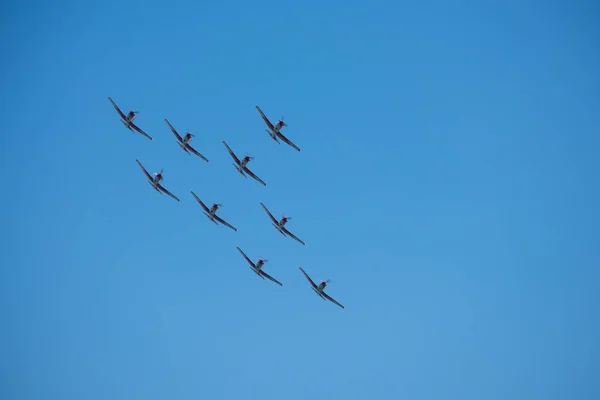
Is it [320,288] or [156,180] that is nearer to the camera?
[156,180]

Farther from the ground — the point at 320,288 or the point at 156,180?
the point at 320,288

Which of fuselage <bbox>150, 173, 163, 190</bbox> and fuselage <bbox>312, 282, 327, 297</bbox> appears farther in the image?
fuselage <bbox>312, 282, 327, 297</bbox>

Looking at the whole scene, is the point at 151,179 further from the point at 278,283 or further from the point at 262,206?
the point at 278,283

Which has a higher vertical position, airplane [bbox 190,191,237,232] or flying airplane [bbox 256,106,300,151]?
flying airplane [bbox 256,106,300,151]

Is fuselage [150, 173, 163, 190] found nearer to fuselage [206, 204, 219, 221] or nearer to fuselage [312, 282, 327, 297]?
fuselage [206, 204, 219, 221]

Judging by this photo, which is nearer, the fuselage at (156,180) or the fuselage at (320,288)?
the fuselage at (156,180)

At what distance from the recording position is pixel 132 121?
59906 mm

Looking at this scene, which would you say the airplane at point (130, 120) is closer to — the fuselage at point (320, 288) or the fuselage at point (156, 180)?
the fuselage at point (156, 180)

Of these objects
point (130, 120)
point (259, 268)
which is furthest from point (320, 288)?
point (130, 120)

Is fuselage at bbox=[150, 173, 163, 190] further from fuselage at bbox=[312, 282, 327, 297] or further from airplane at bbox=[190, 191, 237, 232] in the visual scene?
fuselage at bbox=[312, 282, 327, 297]

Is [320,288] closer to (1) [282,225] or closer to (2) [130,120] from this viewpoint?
(1) [282,225]

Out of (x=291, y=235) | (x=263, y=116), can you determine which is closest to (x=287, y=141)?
(x=263, y=116)

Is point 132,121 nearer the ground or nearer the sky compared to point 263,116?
nearer the ground

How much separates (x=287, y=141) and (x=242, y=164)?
5.09 meters
